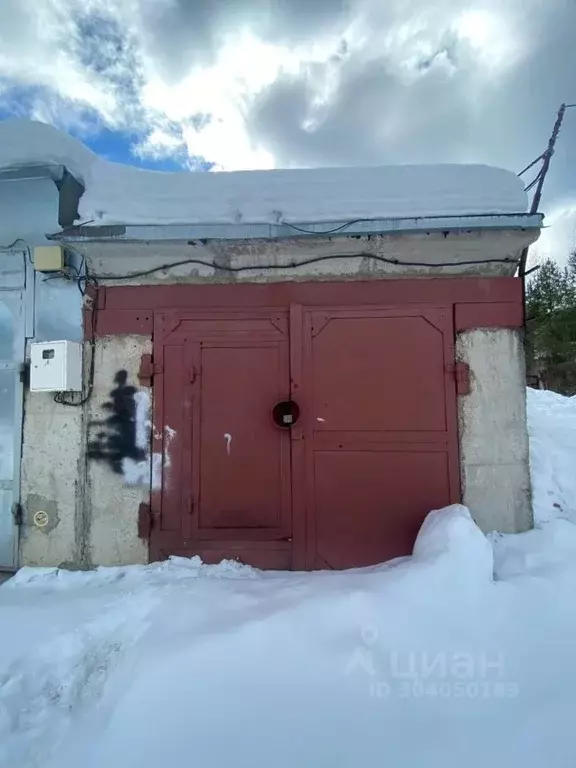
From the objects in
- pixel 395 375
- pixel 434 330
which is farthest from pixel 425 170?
pixel 395 375

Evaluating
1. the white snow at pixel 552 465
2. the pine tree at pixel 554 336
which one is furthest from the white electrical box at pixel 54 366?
the pine tree at pixel 554 336

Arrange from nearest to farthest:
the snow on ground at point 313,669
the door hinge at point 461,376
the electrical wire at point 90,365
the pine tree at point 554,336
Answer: the snow on ground at point 313,669 < the door hinge at point 461,376 < the electrical wire at point 90,365 < the pine tree at point 554,336

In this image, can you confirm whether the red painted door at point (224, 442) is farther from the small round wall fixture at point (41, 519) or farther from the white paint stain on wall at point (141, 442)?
the small round wall fixture at point (41, 519)

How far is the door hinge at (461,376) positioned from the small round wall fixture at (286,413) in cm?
137

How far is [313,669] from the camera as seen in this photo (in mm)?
2297

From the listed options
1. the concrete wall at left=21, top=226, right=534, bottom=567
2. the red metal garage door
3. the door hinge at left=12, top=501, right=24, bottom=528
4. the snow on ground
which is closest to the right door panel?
the red metal garage door

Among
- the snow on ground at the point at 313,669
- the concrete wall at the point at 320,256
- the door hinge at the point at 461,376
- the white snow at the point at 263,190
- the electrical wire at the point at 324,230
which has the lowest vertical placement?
the snow on ground at the point at 313,669

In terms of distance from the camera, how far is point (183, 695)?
2154 millimetres

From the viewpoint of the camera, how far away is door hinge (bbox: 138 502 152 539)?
12.9 feet

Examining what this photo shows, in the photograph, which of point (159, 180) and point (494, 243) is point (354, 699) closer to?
point (494, 243)

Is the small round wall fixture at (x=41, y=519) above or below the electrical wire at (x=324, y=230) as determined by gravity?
below

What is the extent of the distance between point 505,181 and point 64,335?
4.02 metres

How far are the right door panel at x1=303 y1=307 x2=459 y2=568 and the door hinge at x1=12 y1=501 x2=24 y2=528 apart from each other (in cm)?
254

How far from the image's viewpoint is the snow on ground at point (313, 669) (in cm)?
194
